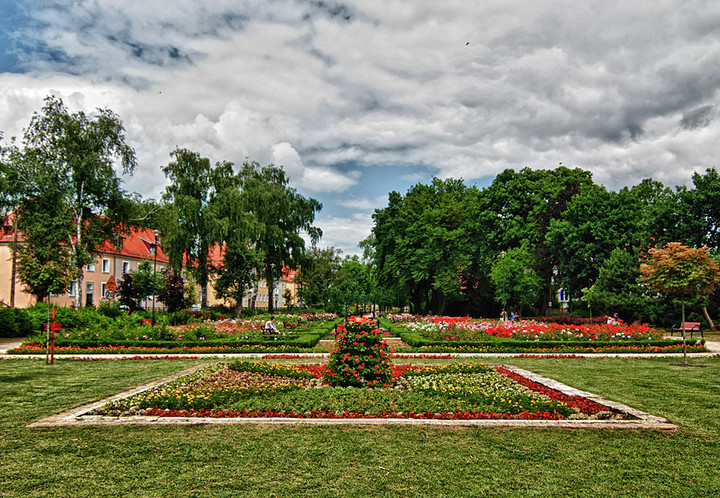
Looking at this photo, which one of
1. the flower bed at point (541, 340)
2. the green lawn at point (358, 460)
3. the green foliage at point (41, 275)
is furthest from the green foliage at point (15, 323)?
the green lawn at point (358, 460)

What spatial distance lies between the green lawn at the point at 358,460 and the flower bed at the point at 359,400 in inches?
30.1

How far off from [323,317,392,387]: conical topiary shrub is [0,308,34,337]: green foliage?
21.3 metres

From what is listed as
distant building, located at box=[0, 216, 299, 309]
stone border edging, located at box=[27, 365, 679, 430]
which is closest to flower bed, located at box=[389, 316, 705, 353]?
stone border edging, located at box=[27, 365, 679, 430]

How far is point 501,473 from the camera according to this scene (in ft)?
14.9

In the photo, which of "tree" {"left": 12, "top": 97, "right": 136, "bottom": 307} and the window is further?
the window

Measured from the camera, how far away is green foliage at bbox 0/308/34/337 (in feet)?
73.8

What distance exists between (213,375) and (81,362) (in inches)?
253

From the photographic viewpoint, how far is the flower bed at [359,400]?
22.5 ft

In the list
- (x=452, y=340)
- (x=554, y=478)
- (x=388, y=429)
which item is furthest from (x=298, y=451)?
(x=452, y=340)

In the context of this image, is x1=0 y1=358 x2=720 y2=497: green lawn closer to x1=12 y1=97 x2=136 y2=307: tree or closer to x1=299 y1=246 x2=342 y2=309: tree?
x1=12 y1=97 x2=136 y2=307: tree

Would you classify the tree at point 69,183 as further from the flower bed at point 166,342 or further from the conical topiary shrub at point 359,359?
the conical topiary shrub at point 359,359

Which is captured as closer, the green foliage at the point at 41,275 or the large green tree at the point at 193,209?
the green foliage at the point at 41,275

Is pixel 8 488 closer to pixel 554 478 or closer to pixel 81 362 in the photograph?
pixel 554 478

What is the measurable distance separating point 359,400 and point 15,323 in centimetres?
2287
